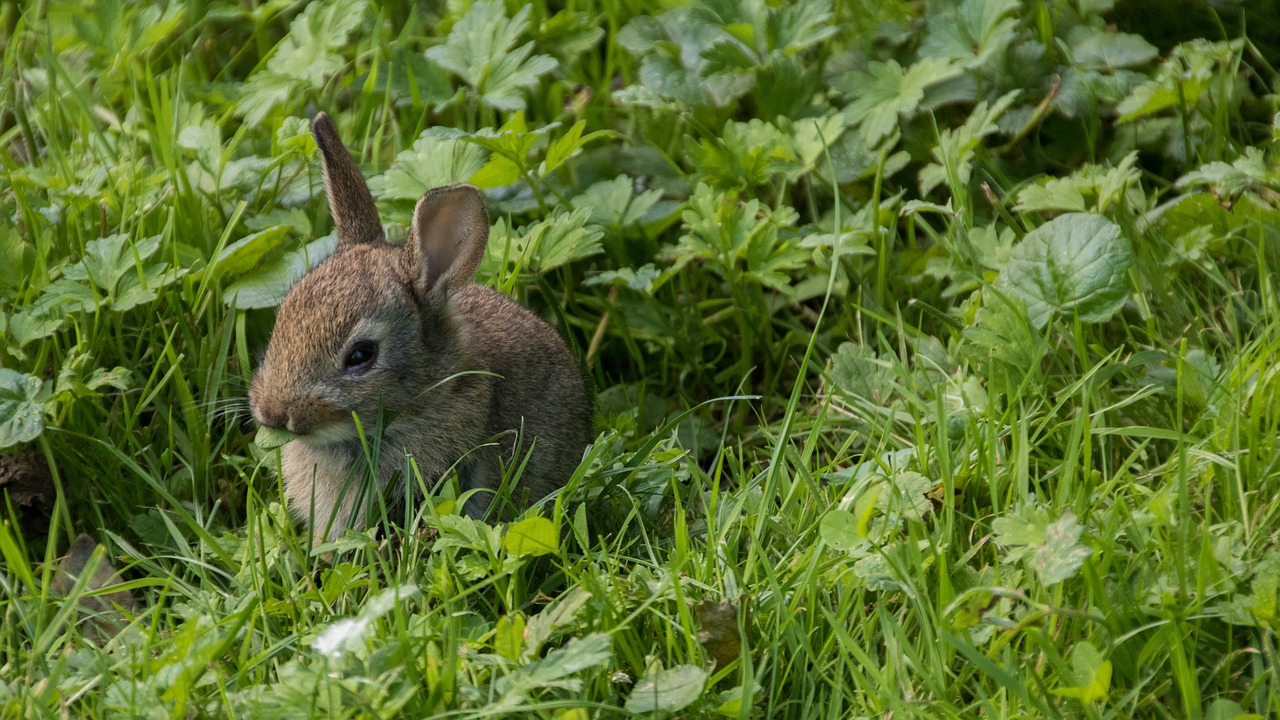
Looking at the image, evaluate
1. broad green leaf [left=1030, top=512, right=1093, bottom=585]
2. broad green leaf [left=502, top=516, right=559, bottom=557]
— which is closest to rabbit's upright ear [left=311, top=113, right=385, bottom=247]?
broad green leaf [left=502, top=516, right=559, bottom=557]

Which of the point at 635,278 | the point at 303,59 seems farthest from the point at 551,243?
the point at 303,59

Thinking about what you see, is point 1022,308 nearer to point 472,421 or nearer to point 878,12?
point 472,421

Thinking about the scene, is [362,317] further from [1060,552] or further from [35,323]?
[1060,552]

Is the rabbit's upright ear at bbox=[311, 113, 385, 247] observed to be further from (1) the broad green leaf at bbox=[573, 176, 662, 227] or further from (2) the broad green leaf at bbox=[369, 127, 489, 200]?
(1) the broad green leaf at bbox=[573, 176, 662, 227]

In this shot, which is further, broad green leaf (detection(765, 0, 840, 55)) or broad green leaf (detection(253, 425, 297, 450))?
broad green leaf (detection(765, 0, 840, 55))

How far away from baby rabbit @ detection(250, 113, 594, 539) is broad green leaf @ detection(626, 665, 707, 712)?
1029mm

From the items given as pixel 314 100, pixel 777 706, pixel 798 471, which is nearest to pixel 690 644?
pixel 777 706

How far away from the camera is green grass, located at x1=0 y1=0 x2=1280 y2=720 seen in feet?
9.96

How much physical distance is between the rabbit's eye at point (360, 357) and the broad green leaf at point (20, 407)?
2.84 ft

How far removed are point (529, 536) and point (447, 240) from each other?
1252 millimetres

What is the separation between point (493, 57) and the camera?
5004mm

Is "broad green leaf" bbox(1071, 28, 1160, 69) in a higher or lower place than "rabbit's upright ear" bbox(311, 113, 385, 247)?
lower

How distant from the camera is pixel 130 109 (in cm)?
513

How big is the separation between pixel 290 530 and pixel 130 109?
7.35ft
